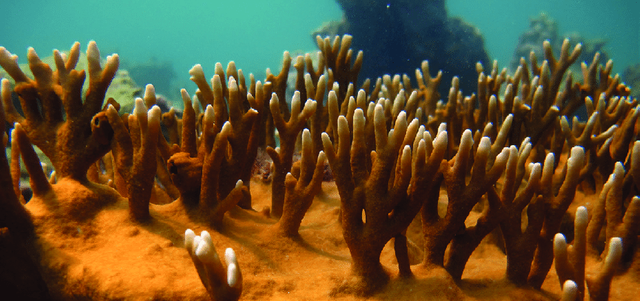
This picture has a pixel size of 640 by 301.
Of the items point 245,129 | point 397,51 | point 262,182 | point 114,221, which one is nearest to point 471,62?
point 397,51

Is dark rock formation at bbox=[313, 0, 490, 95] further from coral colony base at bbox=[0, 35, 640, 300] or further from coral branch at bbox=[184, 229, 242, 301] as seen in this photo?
coral branch at bbox=[184, 229, 242, 301]

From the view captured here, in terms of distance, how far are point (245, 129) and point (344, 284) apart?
1185mm

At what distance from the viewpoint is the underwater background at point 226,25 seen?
79.8 metres

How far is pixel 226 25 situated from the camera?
6048 inches

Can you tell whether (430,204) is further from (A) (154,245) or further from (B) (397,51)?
(B) (397,51)

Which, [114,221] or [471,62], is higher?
[471,62]

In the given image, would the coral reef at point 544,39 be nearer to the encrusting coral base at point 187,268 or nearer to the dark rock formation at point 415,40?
the dark rock formation at point 415,40

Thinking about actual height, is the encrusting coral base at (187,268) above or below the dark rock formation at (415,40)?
below

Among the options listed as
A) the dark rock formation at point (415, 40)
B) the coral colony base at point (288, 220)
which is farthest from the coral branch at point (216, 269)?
the dark rock formation at point (415, 40)

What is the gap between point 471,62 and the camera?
42.5 ft

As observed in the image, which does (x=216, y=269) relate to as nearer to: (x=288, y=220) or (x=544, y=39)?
(x=288, y=220)

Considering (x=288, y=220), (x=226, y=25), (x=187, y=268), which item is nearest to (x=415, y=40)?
(x=288, y=220)

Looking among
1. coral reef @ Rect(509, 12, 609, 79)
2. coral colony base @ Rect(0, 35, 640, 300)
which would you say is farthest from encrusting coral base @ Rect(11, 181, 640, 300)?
coral reef @ Rect(509, 12, 609, 79)

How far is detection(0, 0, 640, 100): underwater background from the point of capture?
79.8 m
